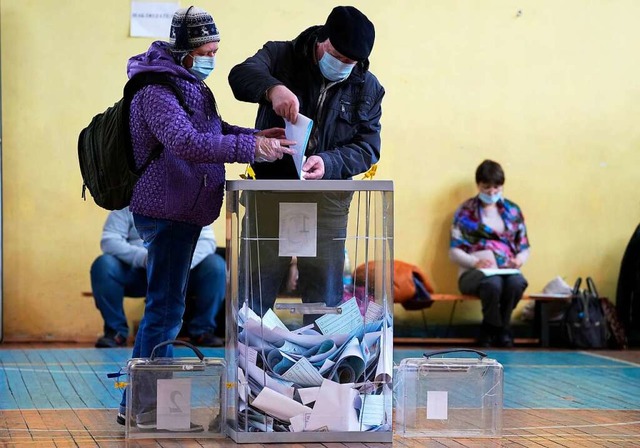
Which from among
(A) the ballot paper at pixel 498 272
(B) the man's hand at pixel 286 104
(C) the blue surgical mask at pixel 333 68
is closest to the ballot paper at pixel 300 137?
(B) the man's hand at pixel 286 104

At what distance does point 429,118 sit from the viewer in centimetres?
790

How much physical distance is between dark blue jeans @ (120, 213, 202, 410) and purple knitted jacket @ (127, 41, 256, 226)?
0.16 ft

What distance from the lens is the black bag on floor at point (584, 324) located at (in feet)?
24.8

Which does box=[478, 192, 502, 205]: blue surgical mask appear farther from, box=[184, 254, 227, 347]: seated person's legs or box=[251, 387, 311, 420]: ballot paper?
box=[251, 387, 311, 420]: ballot paper

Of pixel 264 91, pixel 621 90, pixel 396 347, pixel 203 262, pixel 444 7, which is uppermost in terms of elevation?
pixel 444 7

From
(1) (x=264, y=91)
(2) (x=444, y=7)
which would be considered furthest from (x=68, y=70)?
(1) (x=264, y=91)

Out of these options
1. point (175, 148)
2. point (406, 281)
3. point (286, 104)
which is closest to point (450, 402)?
point (286, 104)

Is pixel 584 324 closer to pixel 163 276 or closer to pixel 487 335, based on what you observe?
pixel 487 335

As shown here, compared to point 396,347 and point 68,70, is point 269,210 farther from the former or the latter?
point 68,70

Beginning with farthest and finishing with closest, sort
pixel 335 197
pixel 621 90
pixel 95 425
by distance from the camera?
pixel 621 90, pixel 95 425, pixel 335 197

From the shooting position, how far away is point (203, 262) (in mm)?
7105

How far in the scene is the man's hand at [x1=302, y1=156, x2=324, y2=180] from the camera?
3.54 metres

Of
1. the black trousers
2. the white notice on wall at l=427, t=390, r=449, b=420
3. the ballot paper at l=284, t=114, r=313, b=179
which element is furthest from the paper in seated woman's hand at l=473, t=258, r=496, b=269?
the ballot paper at l=284, t=114, r=313, b=179

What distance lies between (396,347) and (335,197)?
3.97 meters
